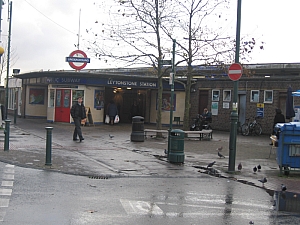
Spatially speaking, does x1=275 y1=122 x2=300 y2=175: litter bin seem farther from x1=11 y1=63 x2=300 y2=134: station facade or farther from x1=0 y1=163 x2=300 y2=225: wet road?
x1=11 y1=63 x2=300 y2=134: station facade

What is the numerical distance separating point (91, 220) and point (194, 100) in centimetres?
2515

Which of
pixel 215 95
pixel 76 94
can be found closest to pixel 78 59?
pixel 76 94

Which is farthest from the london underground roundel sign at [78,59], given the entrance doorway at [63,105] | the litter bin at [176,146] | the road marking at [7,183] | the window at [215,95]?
the road marking at [7,183]

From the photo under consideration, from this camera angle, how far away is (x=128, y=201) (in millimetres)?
8266

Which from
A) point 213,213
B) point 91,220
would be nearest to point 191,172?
point 213,213

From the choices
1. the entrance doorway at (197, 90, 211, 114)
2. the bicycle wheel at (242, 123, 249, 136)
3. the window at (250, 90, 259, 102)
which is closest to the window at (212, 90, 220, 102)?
the entrance doorway at (197, 90, 211, 114)

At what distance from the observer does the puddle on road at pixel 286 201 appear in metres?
8.30

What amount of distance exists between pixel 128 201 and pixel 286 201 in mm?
3248

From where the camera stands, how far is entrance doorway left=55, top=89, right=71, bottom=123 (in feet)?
96.5

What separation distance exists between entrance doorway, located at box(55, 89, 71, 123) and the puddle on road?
2114 centimetres

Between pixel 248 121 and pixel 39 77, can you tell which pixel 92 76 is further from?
pixel 248 121

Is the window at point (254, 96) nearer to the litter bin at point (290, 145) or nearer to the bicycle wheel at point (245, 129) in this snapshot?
the bicycle wheel at point (245, 129)

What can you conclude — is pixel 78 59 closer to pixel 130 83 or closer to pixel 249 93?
A: pixel 130 83

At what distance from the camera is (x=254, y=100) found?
28.0m
